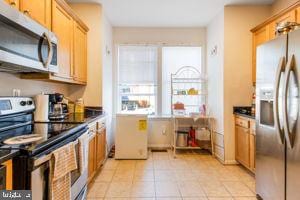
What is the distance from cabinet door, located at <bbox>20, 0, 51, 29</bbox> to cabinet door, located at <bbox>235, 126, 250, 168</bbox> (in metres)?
2.86

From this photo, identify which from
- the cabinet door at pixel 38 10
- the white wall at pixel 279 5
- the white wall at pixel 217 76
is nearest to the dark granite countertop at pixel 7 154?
the cabinet door at pixel 38 10

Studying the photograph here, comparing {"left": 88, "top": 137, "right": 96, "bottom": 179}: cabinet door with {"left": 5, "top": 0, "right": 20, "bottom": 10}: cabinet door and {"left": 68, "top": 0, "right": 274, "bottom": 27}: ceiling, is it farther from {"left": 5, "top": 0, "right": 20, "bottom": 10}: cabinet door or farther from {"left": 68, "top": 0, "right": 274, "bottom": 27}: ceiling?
{"left": 68, "top": 0, "right": 274, "bottom": 27}: ceiling

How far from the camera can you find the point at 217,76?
4262 millimetres

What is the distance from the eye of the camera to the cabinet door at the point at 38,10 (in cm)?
190

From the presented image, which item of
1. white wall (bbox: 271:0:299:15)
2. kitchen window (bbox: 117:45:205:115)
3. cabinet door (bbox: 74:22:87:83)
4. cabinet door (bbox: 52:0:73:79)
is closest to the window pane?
kitchen window (bbox: 117:45:205:115)

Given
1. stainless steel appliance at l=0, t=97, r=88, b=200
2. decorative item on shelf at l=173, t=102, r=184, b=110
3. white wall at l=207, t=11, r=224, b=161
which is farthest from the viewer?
decorative item on shelf at l=173, t=102, r=184, b=110

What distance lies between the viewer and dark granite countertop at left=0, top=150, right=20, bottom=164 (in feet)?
3.54

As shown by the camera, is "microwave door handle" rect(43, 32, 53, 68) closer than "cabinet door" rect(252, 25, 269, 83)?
Yes

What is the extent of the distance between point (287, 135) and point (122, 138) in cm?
283

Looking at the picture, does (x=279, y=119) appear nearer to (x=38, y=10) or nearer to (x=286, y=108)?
(x=286, y=108)

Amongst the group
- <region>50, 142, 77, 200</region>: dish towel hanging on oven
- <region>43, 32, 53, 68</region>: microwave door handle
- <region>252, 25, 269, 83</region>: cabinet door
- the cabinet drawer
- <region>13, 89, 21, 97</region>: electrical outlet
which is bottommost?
<region>50, 142, 77, 200</region>: dish towel hanging on oven

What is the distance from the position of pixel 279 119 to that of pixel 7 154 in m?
1.97

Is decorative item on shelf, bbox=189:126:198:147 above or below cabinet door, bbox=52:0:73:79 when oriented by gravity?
below

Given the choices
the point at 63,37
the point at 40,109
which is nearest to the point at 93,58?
the point at 63,37
